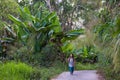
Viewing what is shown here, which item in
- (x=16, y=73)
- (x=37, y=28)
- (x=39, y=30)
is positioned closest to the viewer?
(x=16, y=73)

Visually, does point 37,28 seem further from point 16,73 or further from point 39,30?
point 16,73

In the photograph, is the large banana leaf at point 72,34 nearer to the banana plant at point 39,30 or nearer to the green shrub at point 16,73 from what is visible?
the banana plant at point 39,30

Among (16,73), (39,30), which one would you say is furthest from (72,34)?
(16,73)

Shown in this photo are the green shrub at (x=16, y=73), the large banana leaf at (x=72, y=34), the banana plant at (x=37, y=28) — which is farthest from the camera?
the large banana leaf at (x=72, y=34)

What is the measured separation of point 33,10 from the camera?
100 feet

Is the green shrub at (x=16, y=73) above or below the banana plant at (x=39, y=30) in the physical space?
below

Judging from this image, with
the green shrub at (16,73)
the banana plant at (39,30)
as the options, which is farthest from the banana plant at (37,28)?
the green shrub at (16,73)

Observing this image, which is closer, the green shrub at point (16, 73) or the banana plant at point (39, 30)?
the green shrub at point (16, 73)

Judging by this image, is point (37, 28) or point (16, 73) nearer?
point (16, 73)

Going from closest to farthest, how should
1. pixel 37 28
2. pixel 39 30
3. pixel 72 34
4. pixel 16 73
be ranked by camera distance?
1. pixel 16 73
2. pixel 39 30
3. pixel 37 28
4. pixel 72 34

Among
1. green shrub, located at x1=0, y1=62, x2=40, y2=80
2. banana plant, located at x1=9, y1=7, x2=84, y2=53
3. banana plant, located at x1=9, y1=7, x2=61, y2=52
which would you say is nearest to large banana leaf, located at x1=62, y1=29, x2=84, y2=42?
banana plant, located at x1=9, y1=7, x2=84, y2=53

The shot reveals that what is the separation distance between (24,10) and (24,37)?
190 cm

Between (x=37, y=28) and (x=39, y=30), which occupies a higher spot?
(x=37, y=28)

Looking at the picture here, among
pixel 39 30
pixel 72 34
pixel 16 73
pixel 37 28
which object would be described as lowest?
pixel 16 73
